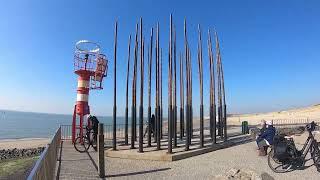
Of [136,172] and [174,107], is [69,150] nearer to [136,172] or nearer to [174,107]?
[174,107]

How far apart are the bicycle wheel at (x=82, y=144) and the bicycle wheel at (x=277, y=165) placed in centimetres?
805

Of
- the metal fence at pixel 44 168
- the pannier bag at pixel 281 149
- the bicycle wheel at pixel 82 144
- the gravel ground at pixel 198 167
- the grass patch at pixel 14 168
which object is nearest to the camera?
the metal fence at pixel 44 168

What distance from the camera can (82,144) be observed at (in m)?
17.8

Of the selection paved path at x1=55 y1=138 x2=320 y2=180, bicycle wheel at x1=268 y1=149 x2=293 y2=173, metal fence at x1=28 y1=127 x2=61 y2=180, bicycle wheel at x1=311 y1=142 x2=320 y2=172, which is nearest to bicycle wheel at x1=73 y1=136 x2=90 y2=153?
paved path at x1=55 y1=138 x2=320 y2=180

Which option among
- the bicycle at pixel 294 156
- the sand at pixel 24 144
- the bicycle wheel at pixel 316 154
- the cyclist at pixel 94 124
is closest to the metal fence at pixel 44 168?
the bicycle at pixel 294 156

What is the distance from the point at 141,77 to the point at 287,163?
6.71 meters

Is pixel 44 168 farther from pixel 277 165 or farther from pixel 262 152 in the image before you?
pixel 262 152

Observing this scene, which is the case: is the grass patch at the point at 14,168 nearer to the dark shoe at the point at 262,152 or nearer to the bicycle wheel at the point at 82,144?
the bicycle wheel at the point at 82,144

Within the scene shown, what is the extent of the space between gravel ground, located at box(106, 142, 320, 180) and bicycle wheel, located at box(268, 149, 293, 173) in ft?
0.57

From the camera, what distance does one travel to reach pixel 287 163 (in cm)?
1132

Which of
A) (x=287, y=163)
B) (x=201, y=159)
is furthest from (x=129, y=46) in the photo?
(x=287, y=163)

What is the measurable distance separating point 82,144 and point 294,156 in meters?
10.0

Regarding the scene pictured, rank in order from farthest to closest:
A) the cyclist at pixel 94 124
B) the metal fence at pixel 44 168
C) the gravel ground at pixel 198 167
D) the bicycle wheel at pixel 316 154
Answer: the cyclist at pixel 94 124
the bicycle wheel at pixel 316 154
the gravel ground at pixel 198 167
the metal fence at pixel 44 168

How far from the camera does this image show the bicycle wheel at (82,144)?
16.4 m
